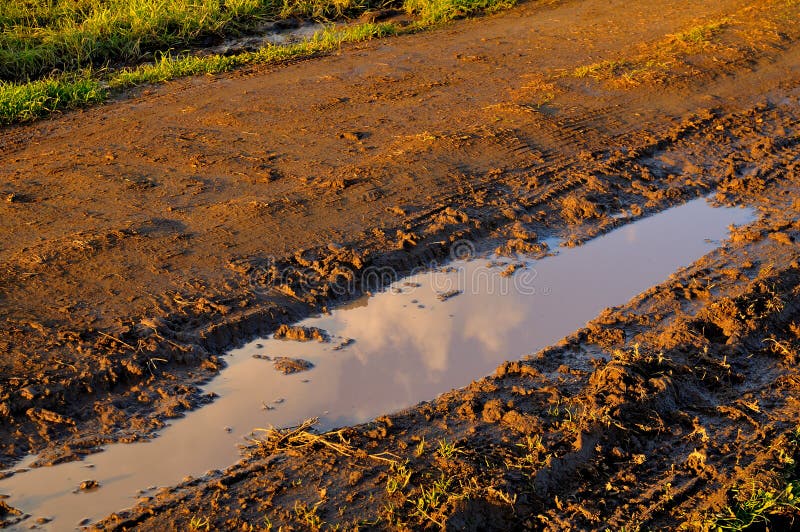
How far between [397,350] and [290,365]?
59 centimetres

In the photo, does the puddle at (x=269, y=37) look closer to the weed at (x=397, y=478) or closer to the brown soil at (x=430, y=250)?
the brown soil at (x=430, y=250)

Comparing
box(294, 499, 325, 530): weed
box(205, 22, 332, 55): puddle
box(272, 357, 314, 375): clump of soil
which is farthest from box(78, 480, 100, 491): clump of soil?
box(205, 22, 332, 55): puddle

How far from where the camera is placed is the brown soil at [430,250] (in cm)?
364

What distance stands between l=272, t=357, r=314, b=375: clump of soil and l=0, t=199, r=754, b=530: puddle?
0.03 m

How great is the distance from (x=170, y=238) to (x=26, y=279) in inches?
33.8

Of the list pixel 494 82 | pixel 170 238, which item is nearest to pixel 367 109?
pixel 494 82

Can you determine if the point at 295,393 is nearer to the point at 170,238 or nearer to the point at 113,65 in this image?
the point at 170,238

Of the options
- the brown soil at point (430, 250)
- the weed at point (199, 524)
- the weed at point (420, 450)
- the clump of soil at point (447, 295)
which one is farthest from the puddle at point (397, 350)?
the weed at point (420, 450)

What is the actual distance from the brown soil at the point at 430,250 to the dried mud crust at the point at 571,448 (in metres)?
0.01

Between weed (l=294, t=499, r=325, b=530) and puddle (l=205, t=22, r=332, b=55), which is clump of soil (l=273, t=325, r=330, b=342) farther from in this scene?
puddle (l=205, t=22, r=332, b=55)

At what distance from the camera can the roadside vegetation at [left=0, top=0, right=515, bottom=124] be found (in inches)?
310

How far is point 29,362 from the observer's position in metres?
4.27

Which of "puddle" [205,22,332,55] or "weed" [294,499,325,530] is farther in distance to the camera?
"puddle" [205,22,332,55]

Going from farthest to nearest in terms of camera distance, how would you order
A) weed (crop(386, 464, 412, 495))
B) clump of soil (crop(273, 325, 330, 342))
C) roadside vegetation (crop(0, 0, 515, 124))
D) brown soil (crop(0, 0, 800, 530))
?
roadside vegetation (crop(0, 0, 515, 124)), clump of soil (crop(273, 325, 330, 342)), brown soil (crop(0, 0, 800, 530)), weed (crop(386, 464, 412, 495))
